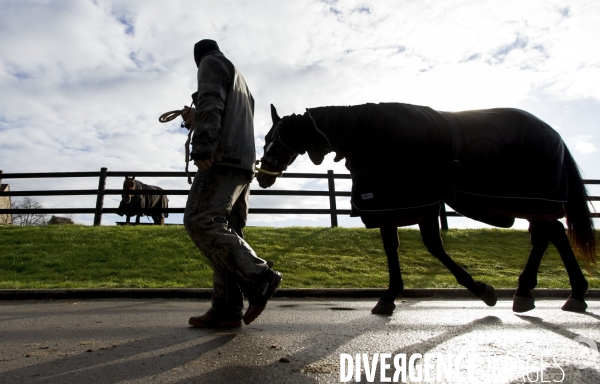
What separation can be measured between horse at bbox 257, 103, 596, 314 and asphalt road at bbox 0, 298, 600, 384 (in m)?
0.67

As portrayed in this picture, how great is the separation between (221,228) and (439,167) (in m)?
1.91

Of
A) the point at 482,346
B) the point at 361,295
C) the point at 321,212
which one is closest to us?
the point at 482,346

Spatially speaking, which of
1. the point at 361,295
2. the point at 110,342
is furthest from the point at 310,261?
the point at 110,342

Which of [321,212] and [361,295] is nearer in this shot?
[361,295]

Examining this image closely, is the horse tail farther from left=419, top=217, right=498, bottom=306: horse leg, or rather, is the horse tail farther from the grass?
the grass

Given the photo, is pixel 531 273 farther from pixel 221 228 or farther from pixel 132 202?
pixel 132 202

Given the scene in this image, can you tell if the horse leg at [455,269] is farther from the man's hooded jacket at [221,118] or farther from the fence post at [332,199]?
the fence post at [332,199]

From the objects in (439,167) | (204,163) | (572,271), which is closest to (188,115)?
(204,163)

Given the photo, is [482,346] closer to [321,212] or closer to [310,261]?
[310,261]

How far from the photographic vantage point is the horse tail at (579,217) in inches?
158

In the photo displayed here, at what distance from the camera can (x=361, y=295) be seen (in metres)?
5.62

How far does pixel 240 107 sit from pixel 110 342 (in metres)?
1.76

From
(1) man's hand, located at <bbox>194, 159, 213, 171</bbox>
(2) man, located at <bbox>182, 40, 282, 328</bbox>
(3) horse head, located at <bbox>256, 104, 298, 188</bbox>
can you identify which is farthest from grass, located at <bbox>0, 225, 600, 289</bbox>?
(1) man's hand, located at <bbox>194, 159, 213, 171</bbox>

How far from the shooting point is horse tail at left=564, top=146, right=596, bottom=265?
13.2 ft
